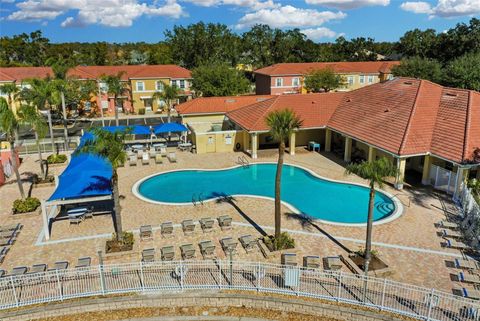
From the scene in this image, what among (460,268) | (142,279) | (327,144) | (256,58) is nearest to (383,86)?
(327,144)

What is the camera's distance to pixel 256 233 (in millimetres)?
19672

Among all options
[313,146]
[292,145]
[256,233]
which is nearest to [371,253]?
[256,233]

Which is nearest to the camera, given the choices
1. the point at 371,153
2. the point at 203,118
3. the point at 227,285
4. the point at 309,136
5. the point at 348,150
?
the point at 227,285

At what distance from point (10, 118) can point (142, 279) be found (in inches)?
603

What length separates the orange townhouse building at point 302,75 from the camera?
64.3m

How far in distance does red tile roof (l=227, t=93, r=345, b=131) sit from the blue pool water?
4.94 m

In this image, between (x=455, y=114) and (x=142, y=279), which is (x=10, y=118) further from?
(x=455, y=114)

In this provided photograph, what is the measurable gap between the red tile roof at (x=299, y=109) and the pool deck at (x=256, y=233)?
1094 centimetres

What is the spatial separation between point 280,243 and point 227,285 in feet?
13.5

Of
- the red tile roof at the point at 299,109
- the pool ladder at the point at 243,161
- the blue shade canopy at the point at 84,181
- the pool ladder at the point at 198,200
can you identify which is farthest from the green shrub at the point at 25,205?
the red tile roof at the point at 299,109

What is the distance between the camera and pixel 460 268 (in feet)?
53.4

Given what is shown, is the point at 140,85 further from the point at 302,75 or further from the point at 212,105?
the point at 302,75

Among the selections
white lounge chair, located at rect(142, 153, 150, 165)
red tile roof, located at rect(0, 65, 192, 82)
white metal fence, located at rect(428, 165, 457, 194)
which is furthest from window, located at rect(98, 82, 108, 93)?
white metal fence, located at rect(428, 165, 457, 194)

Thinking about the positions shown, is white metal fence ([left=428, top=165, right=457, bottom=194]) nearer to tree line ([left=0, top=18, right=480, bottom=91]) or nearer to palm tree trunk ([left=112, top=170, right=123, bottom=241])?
palm tree trunk ([left=112, top=170, right=123, bottom=241])
